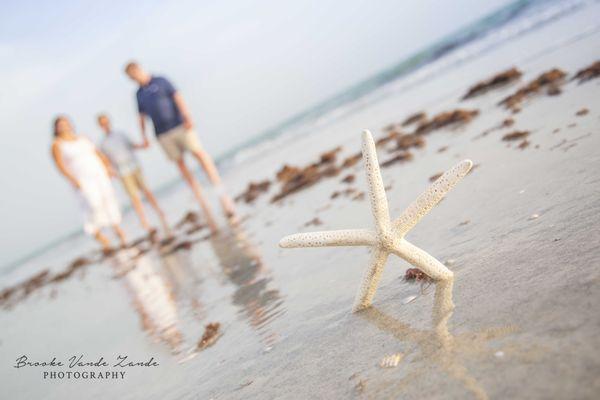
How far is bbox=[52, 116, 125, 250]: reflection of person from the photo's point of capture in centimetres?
945

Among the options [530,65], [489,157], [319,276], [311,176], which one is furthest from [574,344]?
[530,65]

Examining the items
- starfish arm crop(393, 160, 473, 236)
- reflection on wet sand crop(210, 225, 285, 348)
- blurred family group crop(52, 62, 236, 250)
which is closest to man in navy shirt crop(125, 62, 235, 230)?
blurred family group crop(52, 62, 236, 250)

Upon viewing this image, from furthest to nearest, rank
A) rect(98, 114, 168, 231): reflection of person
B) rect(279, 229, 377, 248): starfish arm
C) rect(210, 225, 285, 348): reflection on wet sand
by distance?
rect(98, 114, 168, 231): reflection of person, rect(210, 225, 285, 348): reflection on wet sand, rect(279, 229, 377, 248): starfish arm

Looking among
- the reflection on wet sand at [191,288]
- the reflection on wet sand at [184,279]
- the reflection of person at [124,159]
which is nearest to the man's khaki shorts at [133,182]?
the reflection of person at [124,159]

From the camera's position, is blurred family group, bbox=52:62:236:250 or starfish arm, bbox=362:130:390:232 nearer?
starfish arm, bbox=362:130:390:232

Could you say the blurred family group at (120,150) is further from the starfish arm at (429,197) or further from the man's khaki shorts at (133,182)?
the starfish arm at (429,197)

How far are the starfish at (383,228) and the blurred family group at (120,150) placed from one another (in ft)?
19.4

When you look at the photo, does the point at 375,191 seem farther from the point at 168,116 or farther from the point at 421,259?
the point at 168,116

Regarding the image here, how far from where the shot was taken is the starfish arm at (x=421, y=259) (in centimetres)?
260

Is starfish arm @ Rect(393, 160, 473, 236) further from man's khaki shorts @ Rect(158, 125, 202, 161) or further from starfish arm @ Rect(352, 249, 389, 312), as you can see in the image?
man's khaki shorts @ Rect(158, 125, 202, 161)

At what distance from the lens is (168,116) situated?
9172 mm

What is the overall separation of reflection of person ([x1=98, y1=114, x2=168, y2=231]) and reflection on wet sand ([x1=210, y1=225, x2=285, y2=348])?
4.95 m

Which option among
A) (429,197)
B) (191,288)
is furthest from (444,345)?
(191,288)

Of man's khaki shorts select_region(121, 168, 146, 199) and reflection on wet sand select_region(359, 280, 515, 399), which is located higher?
man's khaki shorts select_region(121, 168, 146, 199)
